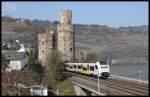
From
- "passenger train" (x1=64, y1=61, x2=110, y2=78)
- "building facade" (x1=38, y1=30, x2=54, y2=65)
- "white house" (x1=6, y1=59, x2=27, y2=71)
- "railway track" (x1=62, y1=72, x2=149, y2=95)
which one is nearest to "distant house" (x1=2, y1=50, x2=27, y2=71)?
"white house" (x1=6, y1=59, x2=27, y2=71)

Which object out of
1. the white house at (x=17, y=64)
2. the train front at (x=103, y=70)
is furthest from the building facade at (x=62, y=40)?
the train front at (x=103, y=70)

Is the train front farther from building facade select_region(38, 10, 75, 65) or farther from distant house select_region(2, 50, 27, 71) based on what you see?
building facade select_region(38, 10, 75, 65)

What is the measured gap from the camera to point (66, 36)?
84562 millimetres

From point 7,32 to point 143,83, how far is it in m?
134

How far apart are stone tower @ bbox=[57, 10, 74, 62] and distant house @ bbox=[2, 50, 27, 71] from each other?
6497 mm

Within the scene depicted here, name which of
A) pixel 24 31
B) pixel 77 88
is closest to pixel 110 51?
pixel 24 31

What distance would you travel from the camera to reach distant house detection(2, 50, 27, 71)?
231ft

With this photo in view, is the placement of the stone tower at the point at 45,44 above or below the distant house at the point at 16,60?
above

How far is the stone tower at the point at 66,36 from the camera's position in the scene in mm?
82625

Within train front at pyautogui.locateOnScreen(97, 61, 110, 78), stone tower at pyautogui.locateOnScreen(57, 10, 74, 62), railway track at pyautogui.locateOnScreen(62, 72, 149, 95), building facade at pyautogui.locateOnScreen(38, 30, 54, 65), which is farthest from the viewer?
stone tower at pyautogui.locateOnScreen(57, 10, 74, 62)

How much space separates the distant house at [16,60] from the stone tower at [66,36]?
6497 millimetres

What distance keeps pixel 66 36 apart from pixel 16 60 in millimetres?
11144

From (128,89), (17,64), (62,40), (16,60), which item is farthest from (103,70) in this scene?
(62,40)

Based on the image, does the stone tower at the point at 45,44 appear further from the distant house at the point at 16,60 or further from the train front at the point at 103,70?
the train front at the point at 103,70
